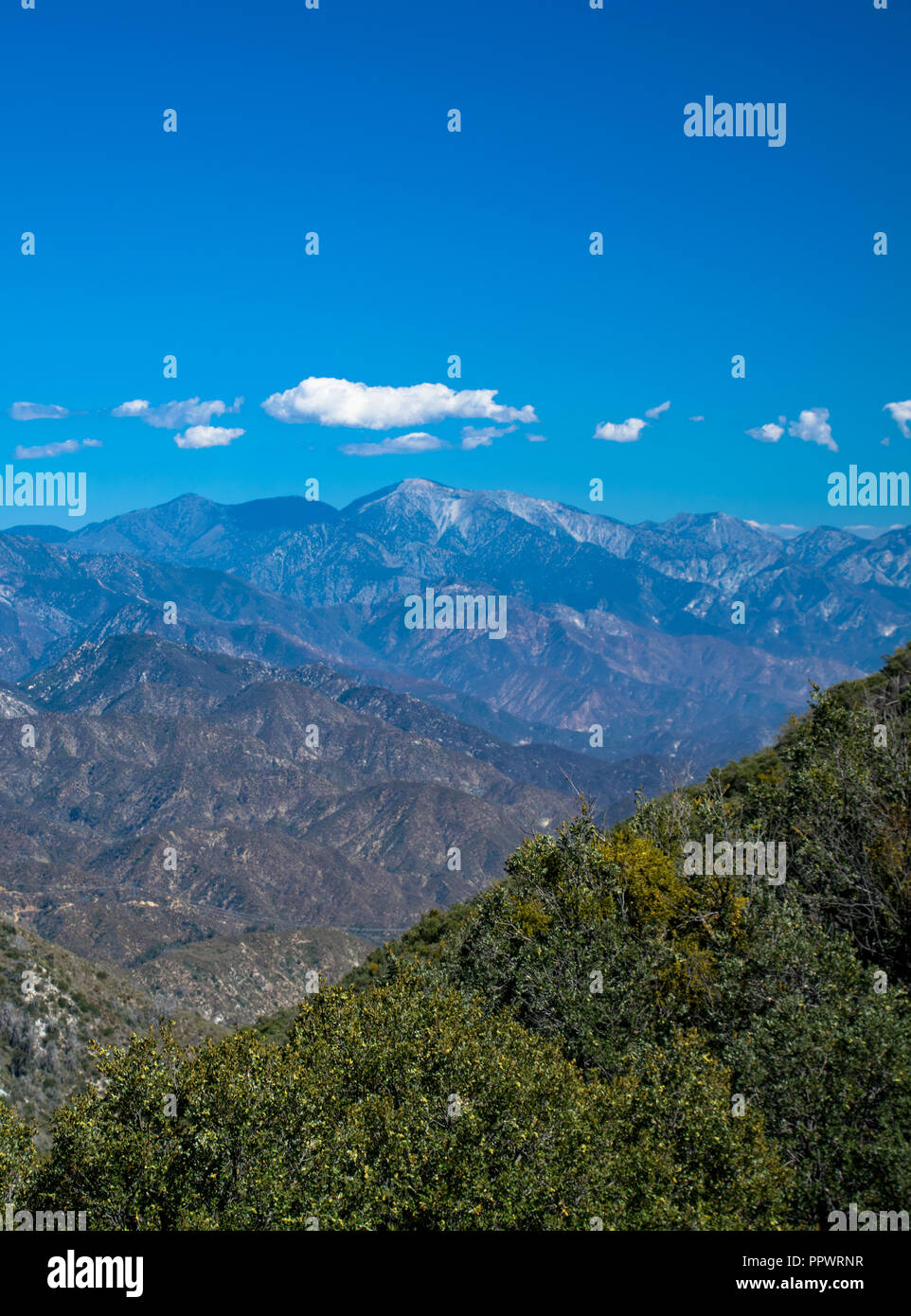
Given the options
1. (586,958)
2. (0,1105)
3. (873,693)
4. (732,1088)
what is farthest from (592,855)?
(873,693)

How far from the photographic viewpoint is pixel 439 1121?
24719 millimetres

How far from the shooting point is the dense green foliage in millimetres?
21688

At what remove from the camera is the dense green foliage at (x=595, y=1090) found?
21688 mm

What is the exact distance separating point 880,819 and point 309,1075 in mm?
24353

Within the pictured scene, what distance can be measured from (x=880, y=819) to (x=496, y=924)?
1952 cm

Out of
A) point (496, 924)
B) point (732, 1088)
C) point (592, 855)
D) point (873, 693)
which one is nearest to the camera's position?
point (732, 1088)

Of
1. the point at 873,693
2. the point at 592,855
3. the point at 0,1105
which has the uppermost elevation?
the point at 873,693

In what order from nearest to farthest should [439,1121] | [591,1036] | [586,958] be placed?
1. [439,1121]
2. [591,1036]
3. [586,958]

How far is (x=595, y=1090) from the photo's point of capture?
26.3 metres

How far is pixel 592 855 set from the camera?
43.0 meters
